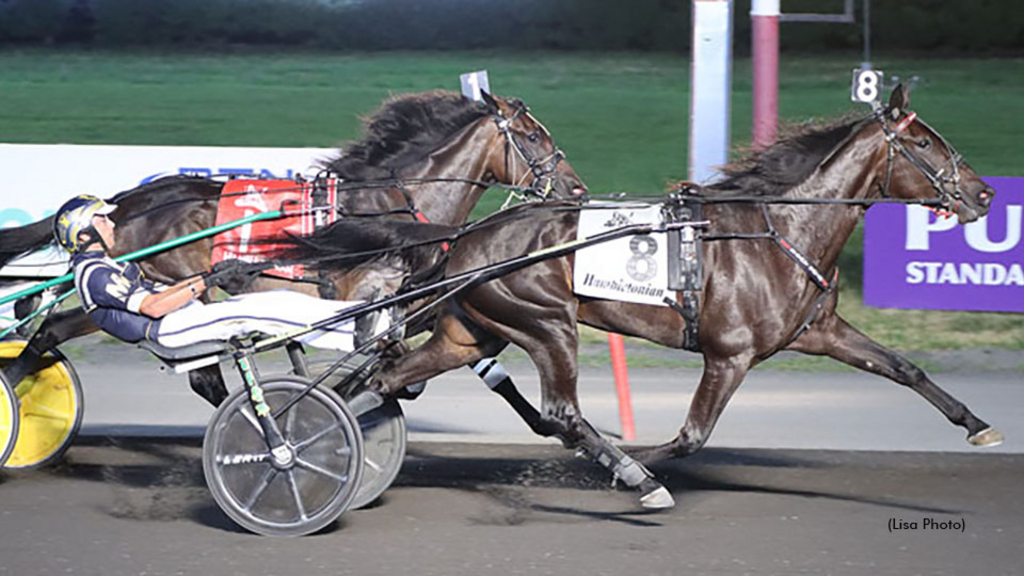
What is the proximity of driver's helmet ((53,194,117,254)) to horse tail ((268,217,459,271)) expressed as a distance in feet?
2.92

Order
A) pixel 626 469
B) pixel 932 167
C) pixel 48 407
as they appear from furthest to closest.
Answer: pixel 48 407, pixel 932 167, pixel 626 469

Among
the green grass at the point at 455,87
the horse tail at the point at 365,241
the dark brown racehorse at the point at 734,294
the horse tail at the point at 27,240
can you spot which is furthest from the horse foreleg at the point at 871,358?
the green grass at the point at 455,87

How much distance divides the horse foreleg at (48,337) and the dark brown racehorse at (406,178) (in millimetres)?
563

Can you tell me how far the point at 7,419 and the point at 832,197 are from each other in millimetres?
3763

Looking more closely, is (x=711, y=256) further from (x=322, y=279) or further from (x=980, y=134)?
(x=980, y=134)

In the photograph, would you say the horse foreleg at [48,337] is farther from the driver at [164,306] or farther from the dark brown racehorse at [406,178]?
the driver at [164,306]

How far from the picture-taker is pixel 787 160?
23.2 ft

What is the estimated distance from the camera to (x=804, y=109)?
68.2 feet

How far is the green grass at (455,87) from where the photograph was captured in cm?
1908

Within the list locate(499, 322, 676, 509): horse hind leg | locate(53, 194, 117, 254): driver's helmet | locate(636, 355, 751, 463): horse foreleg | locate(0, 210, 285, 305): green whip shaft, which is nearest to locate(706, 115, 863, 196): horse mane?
locate(636, 355, 751, 463): horse foreleg

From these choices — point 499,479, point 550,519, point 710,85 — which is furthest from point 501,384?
point 710,85

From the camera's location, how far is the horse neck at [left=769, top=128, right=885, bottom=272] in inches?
270

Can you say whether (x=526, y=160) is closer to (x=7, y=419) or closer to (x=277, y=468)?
(x=277, y=468)

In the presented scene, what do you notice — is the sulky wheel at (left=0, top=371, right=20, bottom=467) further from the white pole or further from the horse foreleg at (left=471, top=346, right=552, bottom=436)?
the white pole
